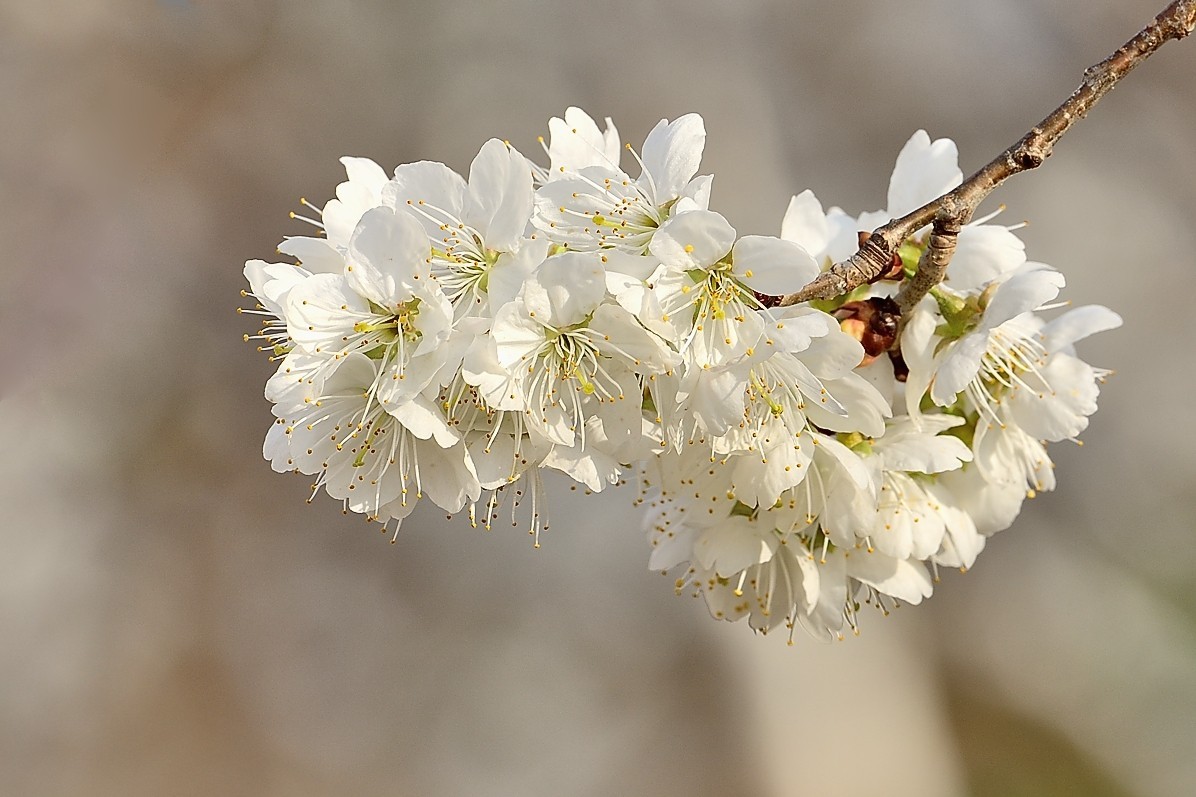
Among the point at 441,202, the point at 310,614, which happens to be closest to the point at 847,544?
the point at 441,202

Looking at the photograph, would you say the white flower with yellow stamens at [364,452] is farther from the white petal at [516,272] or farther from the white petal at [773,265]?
the white petal at [773,265]

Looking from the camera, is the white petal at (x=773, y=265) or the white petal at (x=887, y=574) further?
the white petal at (x=887, y=574)

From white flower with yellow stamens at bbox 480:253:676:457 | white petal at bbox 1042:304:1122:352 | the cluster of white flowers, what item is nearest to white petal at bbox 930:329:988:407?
the cluster of white flowers

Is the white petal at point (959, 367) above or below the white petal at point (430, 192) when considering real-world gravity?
below

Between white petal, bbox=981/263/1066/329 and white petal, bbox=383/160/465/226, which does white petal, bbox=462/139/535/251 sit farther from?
white petal, bbox=981/263/1066/329

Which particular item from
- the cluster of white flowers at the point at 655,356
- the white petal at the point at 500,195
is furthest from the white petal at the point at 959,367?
the white petal at the point at 500,195

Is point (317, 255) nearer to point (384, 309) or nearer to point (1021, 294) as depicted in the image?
point (384, 309)
